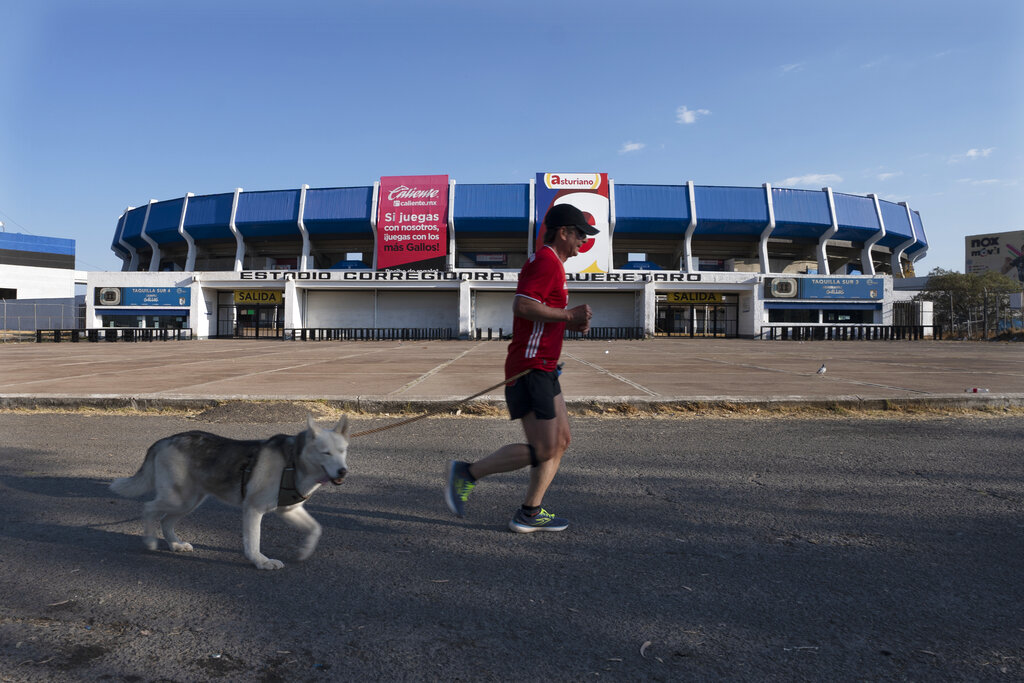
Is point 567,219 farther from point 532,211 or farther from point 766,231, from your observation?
point 766,231

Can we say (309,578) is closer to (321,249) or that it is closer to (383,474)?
(383,474)

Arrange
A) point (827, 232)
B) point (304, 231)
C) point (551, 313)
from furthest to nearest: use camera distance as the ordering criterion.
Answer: point (827, 232) → point (304, 231) → point (551, 313)

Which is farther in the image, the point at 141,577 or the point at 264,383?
the point at 264,383

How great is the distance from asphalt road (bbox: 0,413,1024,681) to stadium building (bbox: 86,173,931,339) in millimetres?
35367

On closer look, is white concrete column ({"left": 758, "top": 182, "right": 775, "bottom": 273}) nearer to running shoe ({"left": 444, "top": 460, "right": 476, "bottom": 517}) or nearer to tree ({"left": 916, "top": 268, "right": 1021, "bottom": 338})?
tree ({"left": 916, "top": 268, "right": 1021, "bottom": 338})

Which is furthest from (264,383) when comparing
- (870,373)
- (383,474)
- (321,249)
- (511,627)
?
(321,249)

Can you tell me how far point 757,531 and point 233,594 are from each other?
8.31 ft

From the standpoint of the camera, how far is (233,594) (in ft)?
8.05

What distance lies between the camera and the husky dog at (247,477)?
2.64 metres

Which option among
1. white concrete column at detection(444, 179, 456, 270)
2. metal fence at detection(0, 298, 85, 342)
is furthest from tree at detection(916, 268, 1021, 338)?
metal fence at detection(0, 298, 85, 342)

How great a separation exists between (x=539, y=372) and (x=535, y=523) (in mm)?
802

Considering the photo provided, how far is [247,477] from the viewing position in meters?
2.73

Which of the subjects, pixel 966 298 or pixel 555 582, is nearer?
pixel 555 582

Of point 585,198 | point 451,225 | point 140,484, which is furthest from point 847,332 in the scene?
point 140,484
